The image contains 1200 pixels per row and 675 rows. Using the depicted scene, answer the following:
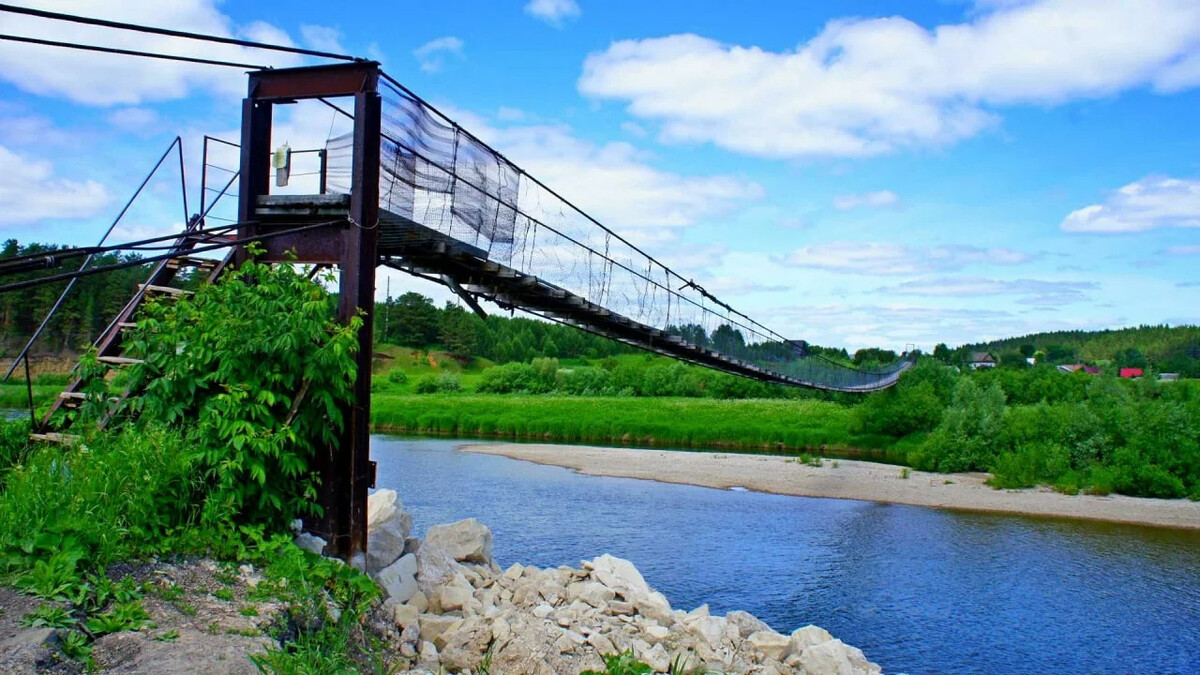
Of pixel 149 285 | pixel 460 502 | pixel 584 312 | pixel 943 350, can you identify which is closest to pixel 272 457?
pixel 149 285

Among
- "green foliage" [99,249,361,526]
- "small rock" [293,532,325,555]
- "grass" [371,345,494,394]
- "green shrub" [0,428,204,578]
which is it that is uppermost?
"grass" [371,345,494,394]

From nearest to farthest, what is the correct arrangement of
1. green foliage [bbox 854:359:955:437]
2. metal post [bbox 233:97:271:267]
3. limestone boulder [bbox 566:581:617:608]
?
metal post [bbox 233:97:271:267] → limestone boulder [bbox 566:581:617:608] → green foliage [bbox 854:359:955:437]

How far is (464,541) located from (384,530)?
1428mm

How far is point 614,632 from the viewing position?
22.8 ft

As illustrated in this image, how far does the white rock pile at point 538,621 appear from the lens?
6.31 metres

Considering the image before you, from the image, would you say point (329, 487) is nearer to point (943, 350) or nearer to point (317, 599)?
point (317, 599)

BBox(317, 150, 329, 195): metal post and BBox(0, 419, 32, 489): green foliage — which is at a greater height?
BBox(317, 150, 329, 195): metal post

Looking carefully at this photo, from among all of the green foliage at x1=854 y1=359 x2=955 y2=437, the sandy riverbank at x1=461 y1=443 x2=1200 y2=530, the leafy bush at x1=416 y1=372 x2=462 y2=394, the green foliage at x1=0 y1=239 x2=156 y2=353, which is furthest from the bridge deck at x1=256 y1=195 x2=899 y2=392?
the leafy bush at x1=416 y1=372 x2=462 y2=394

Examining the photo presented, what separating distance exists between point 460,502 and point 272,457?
1328cm

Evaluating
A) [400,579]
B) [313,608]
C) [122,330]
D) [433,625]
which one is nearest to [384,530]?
[400,579]

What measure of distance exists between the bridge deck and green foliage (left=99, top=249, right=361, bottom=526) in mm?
822

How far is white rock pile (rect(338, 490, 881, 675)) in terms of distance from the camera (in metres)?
6.31

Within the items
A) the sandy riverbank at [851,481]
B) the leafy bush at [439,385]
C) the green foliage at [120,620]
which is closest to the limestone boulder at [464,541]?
the green foliage at [120,620]

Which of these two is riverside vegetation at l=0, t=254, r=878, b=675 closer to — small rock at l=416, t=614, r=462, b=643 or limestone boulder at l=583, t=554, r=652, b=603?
small rock at l=416, t=614, r=462, b=643
